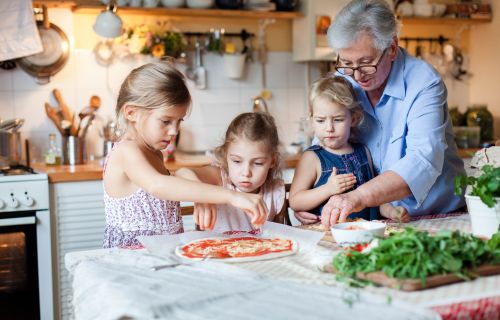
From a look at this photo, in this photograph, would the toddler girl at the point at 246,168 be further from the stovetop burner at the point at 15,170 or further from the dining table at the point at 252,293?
the stovetop burner at the point at 15,170

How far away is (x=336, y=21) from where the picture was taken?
2.15 meters

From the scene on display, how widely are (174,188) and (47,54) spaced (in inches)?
82.8

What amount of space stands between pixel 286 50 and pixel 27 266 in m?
1.99

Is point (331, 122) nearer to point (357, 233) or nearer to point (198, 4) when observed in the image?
point (357, 233)

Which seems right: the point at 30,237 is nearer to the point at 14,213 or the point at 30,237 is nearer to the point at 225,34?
the point at 14,213

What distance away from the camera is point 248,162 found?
2068 millimetres

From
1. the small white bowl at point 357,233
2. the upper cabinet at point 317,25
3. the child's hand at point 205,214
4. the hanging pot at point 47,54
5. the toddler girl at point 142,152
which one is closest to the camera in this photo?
the small white bowl at point 357,233

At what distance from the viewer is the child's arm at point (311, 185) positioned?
199 cm

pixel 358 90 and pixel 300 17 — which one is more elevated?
pixel 300 17

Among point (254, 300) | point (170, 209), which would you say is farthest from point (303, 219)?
point (254, 300)

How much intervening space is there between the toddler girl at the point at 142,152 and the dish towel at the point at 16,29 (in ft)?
5.22

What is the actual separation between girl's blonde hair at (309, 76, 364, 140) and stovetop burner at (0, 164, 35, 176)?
59.2 inches

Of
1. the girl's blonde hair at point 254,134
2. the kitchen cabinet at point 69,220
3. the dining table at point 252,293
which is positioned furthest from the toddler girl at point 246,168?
the kitchen cabinet at point 69,220

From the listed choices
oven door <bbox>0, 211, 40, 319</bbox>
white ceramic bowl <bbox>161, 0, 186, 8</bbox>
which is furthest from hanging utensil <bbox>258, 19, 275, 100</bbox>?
oven door <bbox>0, 211, 40, 319</bbox>
